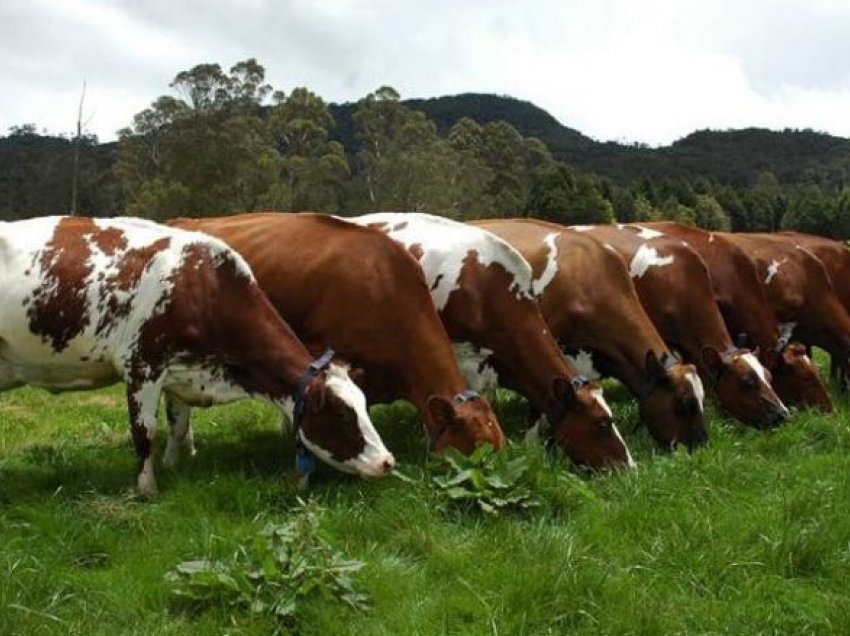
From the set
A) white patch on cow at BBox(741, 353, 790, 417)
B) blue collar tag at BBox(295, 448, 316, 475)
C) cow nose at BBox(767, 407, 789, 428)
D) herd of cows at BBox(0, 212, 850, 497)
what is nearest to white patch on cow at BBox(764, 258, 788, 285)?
herd of cows at BBox(0, 212, 850, 497)

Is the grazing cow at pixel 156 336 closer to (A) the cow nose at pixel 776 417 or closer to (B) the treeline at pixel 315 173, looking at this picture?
(A) the cow nose at pixel 776 417

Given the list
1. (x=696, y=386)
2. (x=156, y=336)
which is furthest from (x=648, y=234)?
(x=156, y=336)

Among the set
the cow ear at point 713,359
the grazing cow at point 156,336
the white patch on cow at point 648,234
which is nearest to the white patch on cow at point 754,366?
the cow ear at point 713,359

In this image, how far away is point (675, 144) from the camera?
175750mm

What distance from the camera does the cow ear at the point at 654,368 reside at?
8.67 m

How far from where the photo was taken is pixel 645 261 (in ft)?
34.3

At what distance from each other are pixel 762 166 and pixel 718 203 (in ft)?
235

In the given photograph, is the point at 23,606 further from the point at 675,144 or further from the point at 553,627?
the point at 675,144

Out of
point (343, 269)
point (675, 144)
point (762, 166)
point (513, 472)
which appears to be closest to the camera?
point (513, 472)

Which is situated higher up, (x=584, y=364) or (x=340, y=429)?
(x=584, y=364)

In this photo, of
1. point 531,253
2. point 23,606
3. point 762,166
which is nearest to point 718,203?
point 762,166

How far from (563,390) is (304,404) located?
223cm

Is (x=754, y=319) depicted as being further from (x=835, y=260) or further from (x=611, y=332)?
(x=835, y=260)

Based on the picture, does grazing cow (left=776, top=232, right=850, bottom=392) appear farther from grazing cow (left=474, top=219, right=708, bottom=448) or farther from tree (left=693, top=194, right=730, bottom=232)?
tree (left=693, top=194, right=730, bottom=232)
